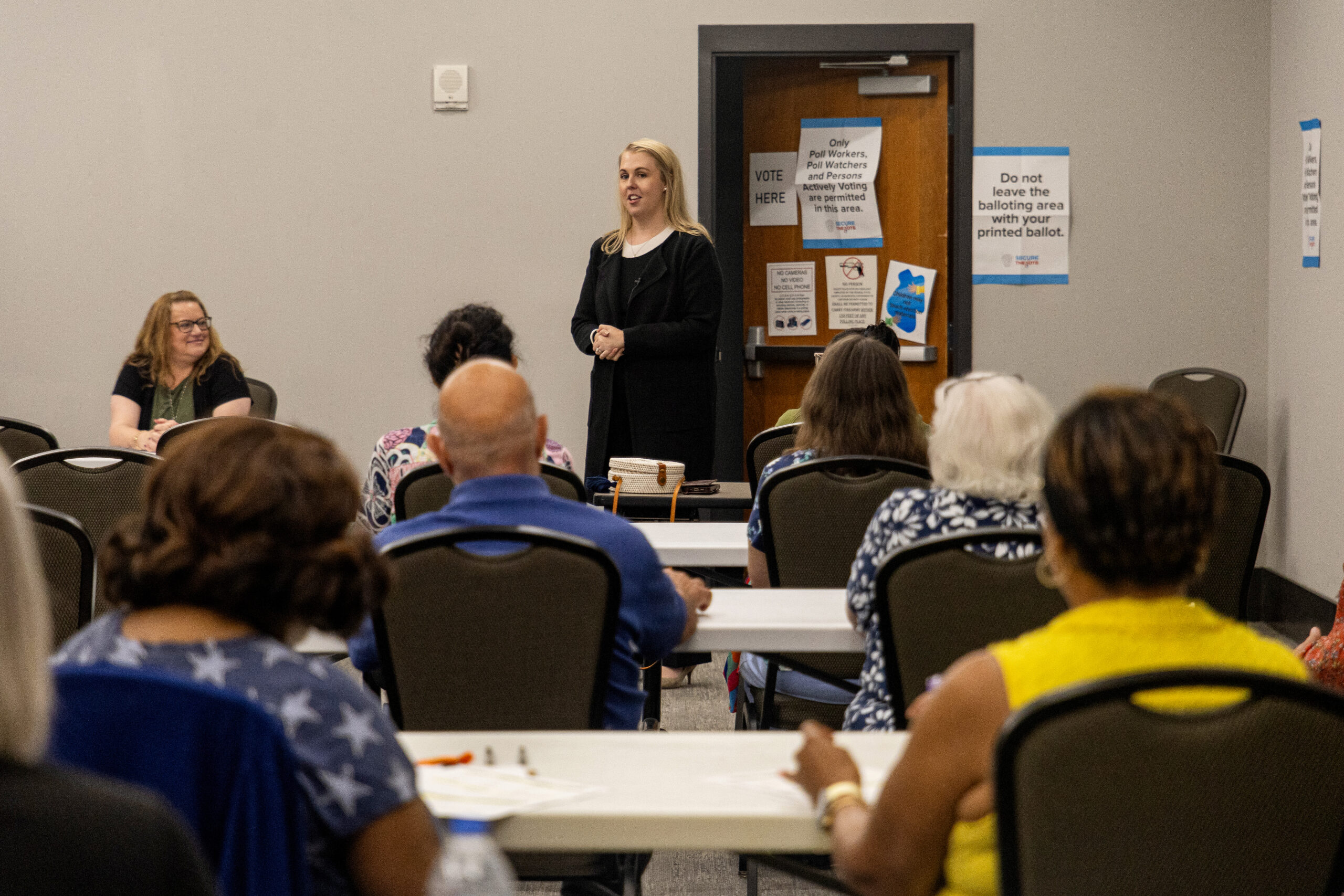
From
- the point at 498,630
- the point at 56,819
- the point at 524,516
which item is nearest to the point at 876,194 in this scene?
the point at 524,516

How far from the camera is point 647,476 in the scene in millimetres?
4176

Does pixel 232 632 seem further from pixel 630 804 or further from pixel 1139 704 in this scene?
pixel 1139 704

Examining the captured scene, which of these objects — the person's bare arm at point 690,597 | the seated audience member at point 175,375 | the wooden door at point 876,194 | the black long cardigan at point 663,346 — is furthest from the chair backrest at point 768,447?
the wooden door at point 876,194

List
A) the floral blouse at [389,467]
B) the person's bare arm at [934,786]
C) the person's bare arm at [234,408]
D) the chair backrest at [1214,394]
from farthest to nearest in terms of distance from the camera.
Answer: the chair backrest at [1214,394] → the person's bare arm at [234,408] → the floral blouse at [389,467] → the person's bare arm at [934,786]

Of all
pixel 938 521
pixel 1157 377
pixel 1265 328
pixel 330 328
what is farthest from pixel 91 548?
pixel 1265 328

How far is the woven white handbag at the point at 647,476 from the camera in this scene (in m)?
4.16

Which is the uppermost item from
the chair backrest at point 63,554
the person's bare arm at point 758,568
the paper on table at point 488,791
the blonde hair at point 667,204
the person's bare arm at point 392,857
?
the blonde hair at point 667,204

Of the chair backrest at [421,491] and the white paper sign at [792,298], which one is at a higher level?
the white paper sign at [792,298]

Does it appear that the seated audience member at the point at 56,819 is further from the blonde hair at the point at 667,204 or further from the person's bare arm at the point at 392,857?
the blonde hair at the point at 667,204

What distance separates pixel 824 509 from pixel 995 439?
715mm

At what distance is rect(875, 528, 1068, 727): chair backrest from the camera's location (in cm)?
204

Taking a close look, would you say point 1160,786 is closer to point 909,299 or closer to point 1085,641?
point 1085,641

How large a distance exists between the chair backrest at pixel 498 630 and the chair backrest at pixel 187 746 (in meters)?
0.86

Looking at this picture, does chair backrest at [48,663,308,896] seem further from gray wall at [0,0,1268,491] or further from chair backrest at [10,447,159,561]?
gray wall at [0,0,1268,491]
